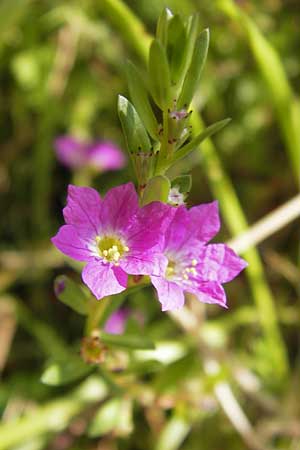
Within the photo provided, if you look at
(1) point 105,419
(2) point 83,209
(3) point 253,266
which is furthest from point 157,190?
(3) point 253,266

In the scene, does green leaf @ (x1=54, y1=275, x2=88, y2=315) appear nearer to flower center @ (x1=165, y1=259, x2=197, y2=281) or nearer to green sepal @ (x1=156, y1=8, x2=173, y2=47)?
flower center @ (x1=165, y1=259, x2=197, y2=281)

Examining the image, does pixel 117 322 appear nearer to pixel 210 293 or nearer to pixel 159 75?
pixel 210 293

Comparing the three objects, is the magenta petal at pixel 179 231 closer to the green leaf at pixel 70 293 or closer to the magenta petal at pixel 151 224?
the magenta petal at pixel 151 224

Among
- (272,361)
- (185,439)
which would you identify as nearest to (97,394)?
(185,439)

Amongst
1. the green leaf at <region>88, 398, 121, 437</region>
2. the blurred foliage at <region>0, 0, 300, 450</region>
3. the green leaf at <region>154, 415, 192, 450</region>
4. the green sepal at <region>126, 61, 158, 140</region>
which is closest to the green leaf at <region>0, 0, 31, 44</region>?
the blurred foliage at <region>0, 0, 300, 450</region>

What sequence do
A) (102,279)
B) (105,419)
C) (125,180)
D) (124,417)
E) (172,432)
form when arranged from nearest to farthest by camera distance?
(102,279) < (105,419) < (124,417) < (172,432) < (125,180)

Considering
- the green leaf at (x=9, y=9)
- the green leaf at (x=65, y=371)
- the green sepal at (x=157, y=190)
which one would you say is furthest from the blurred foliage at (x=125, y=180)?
the green sepal at (x=157, y=190)

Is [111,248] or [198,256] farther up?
[111,248]
